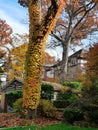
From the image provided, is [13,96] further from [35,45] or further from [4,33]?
[4,33]

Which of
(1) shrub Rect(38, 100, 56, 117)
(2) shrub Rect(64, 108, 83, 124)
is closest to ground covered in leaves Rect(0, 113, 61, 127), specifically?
(1) shrub Rect(38, 100, 56, 117)

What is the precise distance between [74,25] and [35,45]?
1178 inches

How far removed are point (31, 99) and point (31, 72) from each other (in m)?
1.68

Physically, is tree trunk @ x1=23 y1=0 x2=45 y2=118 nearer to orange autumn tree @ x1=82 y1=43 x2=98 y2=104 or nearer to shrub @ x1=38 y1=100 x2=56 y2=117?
shrub @ x1=38 y1=100 x2=56 y2=117

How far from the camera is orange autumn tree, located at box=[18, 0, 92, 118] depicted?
20578 mm

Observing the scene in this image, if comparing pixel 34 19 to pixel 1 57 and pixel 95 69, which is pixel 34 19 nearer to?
pixel 95 69

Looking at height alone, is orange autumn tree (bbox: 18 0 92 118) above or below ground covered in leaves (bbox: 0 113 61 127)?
above

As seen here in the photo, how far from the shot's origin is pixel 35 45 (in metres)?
20.9

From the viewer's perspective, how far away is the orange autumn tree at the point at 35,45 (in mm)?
20578

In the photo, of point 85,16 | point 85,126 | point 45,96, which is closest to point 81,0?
point 85,16

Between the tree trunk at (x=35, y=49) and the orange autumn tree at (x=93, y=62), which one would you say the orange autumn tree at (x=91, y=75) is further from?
the tree trunk at (x=35, y=49)

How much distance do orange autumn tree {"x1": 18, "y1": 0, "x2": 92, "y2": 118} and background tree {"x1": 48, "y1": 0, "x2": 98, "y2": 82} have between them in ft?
85.9

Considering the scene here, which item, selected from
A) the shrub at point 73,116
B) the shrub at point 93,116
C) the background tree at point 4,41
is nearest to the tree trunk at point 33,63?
the shrub at point 73,116

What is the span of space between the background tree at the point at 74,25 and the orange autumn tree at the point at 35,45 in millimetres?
26167
